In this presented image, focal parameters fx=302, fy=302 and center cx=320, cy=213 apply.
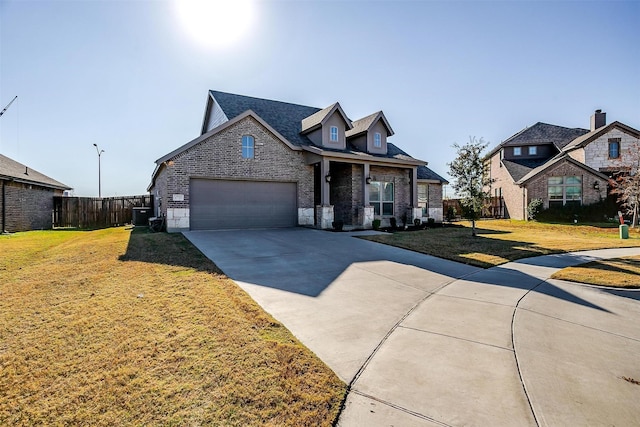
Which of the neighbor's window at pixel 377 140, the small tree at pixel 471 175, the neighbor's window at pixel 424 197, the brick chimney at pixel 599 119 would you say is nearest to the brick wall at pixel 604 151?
the brick chimney at pixel 599 119

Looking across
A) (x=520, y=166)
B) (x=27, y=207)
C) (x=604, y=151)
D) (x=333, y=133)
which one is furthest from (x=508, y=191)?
(x=27, y=207)

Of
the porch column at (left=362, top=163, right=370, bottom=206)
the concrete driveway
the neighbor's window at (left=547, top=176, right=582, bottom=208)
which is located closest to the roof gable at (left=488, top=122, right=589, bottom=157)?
the neighbor's window at (left=547, top=176, right=582, bottom=208)

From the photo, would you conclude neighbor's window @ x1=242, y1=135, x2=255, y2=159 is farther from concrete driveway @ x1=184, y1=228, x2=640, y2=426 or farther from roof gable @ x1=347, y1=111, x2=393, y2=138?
concrete driveway @ x1=184, y1=228, x2=640, y2=426

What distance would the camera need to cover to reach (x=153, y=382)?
271 centimetres

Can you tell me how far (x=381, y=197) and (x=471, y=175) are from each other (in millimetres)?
5502

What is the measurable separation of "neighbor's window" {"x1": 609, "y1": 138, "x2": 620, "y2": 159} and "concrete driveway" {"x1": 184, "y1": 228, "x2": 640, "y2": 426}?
25442 millimetres

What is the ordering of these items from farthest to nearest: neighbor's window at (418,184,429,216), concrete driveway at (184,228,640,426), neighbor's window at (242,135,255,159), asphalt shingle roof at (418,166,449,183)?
1. asphalt shingle roof at (418,166,449,183)
2. neighbor's window at (418,184,429,216)
3. neighbor's window at (242,135,255,159)
4. concrete driveway at (184,228,640,426)

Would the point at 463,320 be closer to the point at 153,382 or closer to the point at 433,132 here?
the point at 153,382

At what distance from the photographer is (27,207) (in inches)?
683

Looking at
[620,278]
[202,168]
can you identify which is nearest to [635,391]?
[620,278]

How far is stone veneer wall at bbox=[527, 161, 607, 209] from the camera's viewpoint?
74.1 ft

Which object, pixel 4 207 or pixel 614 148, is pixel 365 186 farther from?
pixel 614 148

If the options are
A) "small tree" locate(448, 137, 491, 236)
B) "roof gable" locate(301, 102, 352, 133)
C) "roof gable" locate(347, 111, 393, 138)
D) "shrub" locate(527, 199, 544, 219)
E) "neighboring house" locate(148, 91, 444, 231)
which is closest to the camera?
"small tree" locate(448, 137, 491, 236)

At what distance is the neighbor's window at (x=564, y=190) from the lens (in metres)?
23.0
